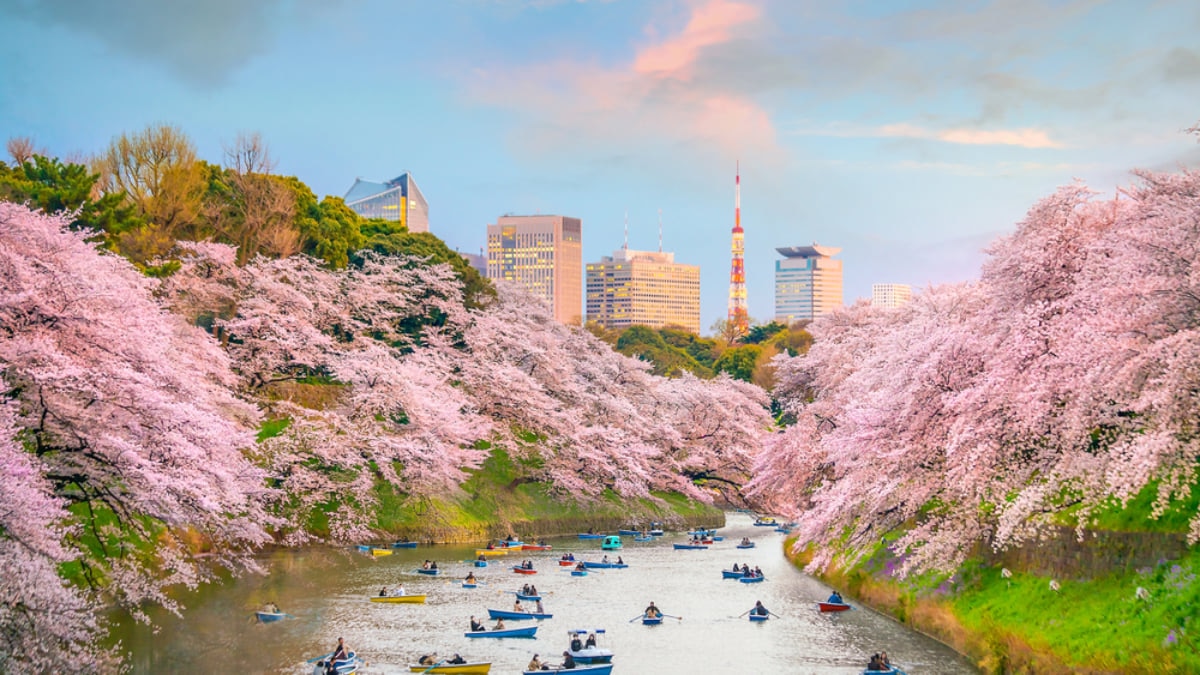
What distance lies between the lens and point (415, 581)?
148 feet

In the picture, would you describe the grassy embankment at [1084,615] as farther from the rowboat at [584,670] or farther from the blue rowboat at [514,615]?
the blue rowboat at [514,615]

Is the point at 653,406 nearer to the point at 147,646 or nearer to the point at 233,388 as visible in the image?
the point at 233,388

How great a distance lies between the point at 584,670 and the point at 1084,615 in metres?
12.6

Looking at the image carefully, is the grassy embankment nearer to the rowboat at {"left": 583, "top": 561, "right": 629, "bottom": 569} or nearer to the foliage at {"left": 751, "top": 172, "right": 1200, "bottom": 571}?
the foliage at {"left": 751, "top": 172, "right": 1200, "bottom": 571}

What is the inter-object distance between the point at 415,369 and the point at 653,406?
76.5 feet

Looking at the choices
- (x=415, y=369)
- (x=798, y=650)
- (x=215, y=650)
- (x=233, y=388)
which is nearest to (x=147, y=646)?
(x=215, y=650)

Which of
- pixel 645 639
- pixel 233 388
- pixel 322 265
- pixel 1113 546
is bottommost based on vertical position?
pixel 645 639

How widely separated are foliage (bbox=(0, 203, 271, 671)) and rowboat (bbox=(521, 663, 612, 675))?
930 centimetres

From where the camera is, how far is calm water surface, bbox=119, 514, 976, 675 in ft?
102

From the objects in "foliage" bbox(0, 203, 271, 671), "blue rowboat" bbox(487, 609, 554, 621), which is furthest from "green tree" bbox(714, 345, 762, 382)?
"foliage" bbox(0, 203, 271, 671)

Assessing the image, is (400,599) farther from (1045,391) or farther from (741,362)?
(741,362)


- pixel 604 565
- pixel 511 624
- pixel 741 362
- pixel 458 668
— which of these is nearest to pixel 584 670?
pixel 458 668

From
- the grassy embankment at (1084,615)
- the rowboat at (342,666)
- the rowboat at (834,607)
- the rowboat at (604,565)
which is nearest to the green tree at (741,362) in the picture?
the rowboat at (604,565)

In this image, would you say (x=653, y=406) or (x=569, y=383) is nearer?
(x=569, y=383)
